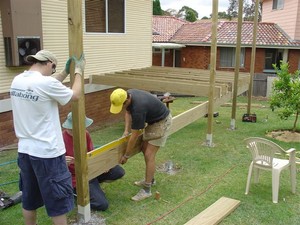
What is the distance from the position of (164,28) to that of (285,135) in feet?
54.2

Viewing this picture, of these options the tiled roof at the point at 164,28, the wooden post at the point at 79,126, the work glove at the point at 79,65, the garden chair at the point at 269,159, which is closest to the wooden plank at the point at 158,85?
the garden chair at the point at 269,159

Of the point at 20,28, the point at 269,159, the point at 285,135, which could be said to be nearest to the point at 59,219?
the point at 269,159

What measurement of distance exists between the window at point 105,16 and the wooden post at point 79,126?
18.2 ft

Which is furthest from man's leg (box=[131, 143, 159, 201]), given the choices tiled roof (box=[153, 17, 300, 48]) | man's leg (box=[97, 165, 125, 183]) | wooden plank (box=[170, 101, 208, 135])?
tiled roof (box=[153, 17, 300, 48])

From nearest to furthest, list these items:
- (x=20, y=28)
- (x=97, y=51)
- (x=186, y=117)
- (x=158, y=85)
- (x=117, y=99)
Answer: (x=117, y=99) < (x=20, y=28) < (x=186, y=117) < (x=158, y=85) < (x=97, y=51)

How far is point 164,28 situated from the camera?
77.9ft

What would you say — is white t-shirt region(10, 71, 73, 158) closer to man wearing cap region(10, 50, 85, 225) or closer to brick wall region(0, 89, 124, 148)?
man wearing cap region(10, 50, 85, 225)

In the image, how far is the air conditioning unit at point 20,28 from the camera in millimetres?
6332

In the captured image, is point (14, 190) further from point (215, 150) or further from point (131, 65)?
point (131, 65)

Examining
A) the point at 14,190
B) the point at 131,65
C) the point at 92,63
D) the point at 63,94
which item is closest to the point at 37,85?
the point at 63,94

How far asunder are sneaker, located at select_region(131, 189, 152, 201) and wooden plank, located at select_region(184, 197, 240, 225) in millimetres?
889

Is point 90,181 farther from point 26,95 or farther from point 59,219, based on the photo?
point 26,95

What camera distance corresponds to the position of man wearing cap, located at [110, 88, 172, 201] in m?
4.25

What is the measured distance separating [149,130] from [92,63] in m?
4.77
